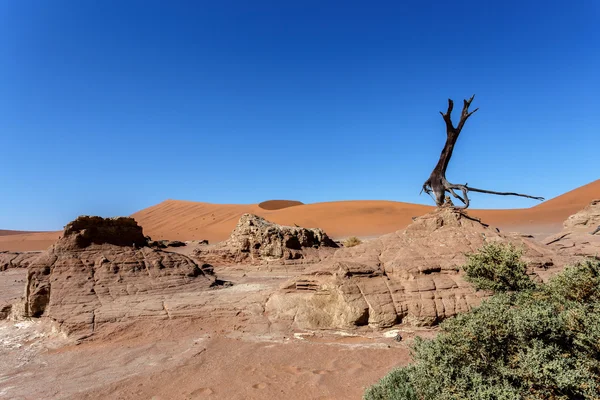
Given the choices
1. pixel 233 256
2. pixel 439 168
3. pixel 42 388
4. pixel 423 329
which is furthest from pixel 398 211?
pixel 42 388

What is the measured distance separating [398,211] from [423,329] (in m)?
47.5

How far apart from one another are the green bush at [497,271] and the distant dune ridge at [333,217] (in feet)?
116

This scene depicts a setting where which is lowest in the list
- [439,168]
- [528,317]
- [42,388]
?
[42,388]

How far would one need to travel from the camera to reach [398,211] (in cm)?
5375

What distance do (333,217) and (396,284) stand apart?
43.1m

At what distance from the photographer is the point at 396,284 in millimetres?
8289

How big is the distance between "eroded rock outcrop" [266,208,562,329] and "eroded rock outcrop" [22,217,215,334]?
130 inches

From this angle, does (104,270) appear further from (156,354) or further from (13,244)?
(13,244)

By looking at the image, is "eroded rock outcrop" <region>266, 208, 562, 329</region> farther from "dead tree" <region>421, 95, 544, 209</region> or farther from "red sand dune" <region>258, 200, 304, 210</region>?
"red sand dune" <region>258, 200, 304, 210</region>

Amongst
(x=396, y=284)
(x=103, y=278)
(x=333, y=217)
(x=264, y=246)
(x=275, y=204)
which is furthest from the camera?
(x=275, y=204)

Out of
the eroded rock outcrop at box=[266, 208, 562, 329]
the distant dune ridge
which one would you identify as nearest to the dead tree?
the eroded rock outcrop at box=[266, 208, 562, 329]

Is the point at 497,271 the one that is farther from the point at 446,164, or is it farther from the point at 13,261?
the point at 13,261

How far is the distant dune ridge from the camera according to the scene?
45.2 metres

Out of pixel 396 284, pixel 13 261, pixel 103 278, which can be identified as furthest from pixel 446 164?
pixel 13 261
